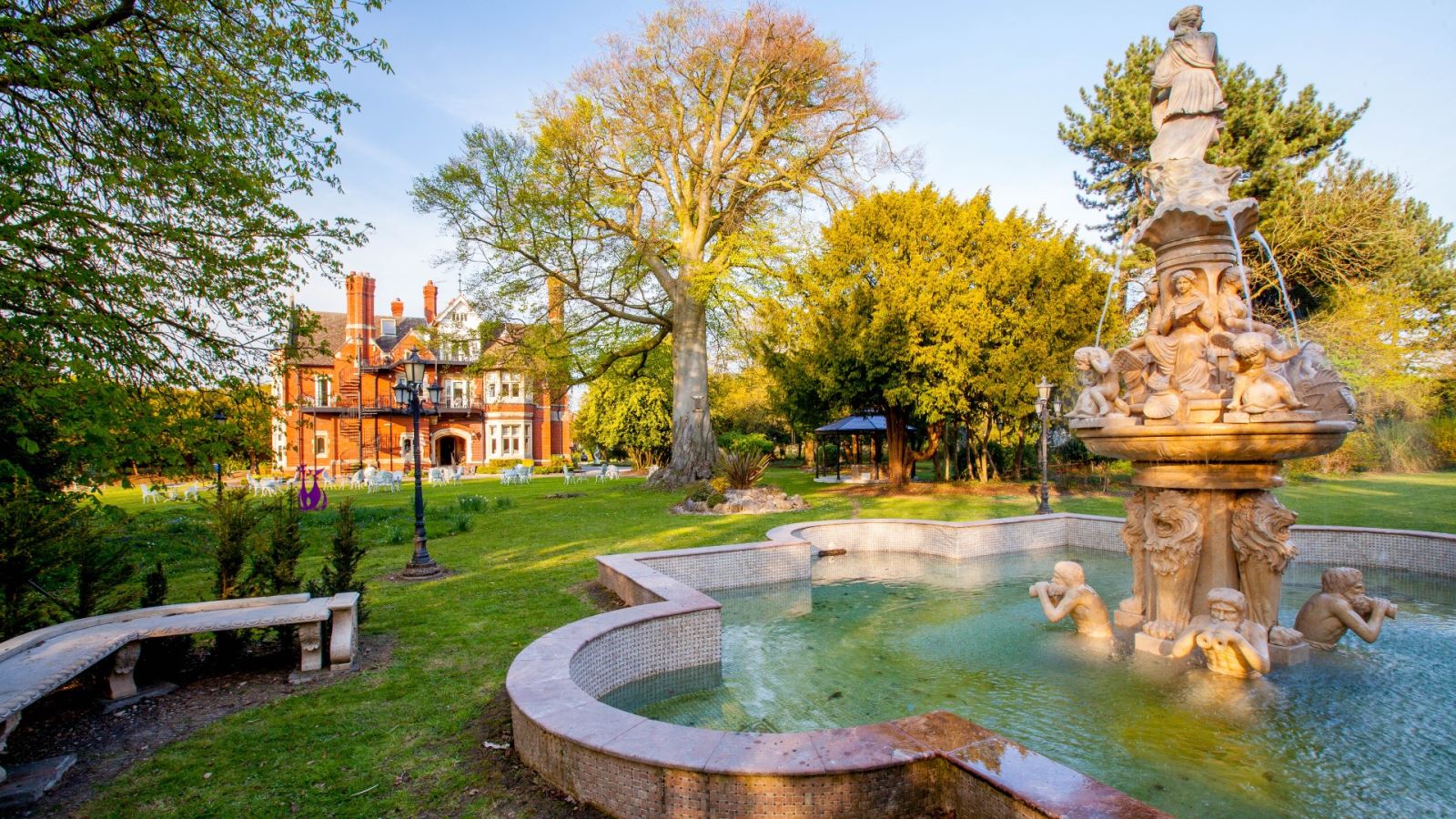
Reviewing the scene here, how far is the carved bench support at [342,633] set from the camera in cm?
576

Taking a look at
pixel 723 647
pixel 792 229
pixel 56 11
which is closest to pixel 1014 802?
pixel 723 647

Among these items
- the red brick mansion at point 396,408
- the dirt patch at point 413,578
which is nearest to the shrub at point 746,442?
the red brick mansion at point 396,408

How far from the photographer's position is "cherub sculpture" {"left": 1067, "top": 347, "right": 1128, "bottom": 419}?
21.5 ft

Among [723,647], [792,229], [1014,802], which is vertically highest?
[792,229]

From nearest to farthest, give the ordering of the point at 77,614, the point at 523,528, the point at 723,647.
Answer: the point at 77,614 → the point at 723,647 → the point at 523,528

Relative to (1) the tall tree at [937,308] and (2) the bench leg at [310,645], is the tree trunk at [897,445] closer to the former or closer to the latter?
(1) the tall tree at [937,308]

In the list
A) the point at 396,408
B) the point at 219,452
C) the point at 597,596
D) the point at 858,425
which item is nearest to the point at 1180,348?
the point at 597,596

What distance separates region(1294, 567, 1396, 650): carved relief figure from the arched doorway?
4392 cm

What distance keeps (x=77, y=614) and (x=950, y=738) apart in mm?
7130

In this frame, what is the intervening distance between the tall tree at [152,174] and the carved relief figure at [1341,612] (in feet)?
34.7

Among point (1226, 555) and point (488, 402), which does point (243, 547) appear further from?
point (488, 402)

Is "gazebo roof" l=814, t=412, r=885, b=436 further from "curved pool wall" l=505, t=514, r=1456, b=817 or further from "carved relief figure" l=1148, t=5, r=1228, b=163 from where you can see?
"curved pool wall" l=505, t=514, r=1456, b=817

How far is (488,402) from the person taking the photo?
43.0 metres

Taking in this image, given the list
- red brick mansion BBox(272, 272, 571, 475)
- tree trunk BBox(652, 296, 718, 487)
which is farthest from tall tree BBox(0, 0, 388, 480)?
red brick mansion BBox(272, 272, 571, 475)
